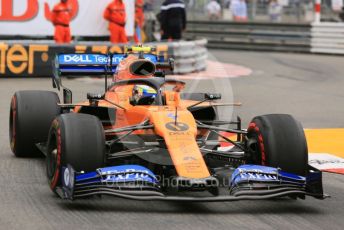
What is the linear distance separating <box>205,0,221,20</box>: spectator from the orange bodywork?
2273cm

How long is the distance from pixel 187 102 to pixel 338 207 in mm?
1933

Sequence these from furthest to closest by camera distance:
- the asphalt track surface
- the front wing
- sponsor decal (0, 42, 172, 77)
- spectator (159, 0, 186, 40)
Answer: spectator (159, 0, 186, 40)
sponsor decal (0, 42, 172, 77)
the front wing
the asphalt track surface

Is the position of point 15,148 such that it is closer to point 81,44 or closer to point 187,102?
point 187,102

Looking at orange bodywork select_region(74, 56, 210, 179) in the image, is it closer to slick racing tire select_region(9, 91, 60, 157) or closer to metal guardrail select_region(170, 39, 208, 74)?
slick racing tire select_region(9, 91, 60, 157)

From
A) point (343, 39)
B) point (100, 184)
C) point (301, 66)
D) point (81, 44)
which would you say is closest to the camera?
point (100, 184)

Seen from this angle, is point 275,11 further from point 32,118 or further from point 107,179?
point 107,179

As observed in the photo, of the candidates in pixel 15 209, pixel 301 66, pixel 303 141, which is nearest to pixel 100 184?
pixel 15 209

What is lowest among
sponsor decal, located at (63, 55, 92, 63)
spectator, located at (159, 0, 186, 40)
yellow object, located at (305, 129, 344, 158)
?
yellow object, located at (305, 129, 344, 158)

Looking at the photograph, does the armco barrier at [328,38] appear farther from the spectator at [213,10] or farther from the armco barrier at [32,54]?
the armco barrier at [32,54]

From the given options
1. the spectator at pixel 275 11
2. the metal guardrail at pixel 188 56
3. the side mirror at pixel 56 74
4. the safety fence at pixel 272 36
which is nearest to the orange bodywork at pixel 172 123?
the side mirror at pixel 56 74

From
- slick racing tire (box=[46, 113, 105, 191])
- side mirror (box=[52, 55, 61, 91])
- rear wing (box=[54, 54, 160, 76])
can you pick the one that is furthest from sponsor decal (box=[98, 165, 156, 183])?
rear wing (box=[54, 54, 160, 76])

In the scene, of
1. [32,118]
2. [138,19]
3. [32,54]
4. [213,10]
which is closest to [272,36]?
[213,10]

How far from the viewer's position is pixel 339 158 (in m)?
9.58

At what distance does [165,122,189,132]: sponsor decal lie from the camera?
7086 mm
